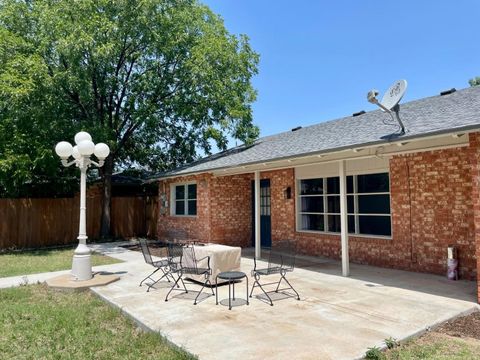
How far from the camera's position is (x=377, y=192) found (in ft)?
30.3

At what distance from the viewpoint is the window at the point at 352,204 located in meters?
9.12

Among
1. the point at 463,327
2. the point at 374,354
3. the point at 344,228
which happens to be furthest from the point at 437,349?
the point at 344,228

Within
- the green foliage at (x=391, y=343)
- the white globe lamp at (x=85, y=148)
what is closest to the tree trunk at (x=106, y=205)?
the white globe lamp at (x=85, y=148)

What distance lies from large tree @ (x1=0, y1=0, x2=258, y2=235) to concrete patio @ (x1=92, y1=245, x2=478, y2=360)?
27.3ft

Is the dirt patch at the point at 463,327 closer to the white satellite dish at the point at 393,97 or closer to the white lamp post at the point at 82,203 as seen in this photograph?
the white satellite dish at the point at 393,97

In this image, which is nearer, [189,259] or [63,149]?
[189,259]

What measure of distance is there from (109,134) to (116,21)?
4387 millimetres

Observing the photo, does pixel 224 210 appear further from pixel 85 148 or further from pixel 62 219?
pixel 62 219

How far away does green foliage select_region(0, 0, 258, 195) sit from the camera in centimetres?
1267

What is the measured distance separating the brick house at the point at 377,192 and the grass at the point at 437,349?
→ 180cm

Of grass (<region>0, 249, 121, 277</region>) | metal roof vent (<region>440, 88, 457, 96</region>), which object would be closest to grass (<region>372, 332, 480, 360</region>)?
metal roof vent (<region>440, 88, 457, 96</region>)

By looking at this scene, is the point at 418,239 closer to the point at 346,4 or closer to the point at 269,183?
the point at 269,183

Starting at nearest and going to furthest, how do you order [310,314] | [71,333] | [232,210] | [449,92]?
[71,333] → [310,314] → [449,92] → [232,210]

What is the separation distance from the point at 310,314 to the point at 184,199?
10581 mm
